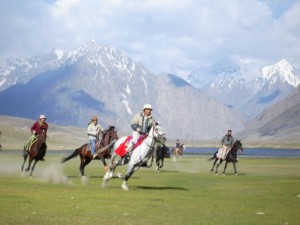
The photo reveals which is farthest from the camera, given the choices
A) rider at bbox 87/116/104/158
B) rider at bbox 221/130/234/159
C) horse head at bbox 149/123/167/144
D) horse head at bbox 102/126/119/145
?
rider at bbox 221/130/234/159

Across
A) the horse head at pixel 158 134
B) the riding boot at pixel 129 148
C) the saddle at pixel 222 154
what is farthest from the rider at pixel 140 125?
the saddle at pixel 222 154

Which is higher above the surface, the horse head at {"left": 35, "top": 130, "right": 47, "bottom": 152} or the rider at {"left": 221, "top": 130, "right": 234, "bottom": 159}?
the rider at {"left": 221, "top": 130, "right": 234, "bottom": 159}

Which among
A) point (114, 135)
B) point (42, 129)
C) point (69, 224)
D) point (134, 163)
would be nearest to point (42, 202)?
point (69, 224)

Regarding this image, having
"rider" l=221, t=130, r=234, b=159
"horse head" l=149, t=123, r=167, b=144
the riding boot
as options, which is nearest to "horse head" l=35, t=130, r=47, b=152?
the riding boot

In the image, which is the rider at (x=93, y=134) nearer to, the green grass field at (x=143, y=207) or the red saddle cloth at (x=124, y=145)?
the red saddle cloth at (x=124, y=145)

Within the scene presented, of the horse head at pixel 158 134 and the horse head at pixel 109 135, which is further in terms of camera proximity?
the horse head at pixel 109 135

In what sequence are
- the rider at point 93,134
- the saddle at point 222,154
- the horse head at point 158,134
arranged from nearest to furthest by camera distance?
the horse head at point 158,134
the rider at point 93,134
the saddle at point 222,154

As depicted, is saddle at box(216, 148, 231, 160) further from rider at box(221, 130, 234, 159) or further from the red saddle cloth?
the red saddle cloth

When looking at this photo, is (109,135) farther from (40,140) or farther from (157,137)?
(157,137)

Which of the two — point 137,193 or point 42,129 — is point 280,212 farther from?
point 42,129

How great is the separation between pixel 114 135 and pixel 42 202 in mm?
11939

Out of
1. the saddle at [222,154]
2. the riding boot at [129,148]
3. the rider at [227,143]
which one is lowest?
the riding boot at [129,148]

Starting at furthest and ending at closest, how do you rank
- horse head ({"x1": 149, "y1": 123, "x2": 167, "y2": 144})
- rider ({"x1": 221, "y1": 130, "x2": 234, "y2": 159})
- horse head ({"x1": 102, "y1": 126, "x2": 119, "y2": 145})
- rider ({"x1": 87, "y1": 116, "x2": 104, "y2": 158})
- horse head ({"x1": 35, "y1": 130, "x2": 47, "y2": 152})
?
rider ({"x1": 221, "y1": 130, "x2": 234, "y2": 159}) → horse head ({"x1": 35, "y1": 130, "x2": 47, "y2": 152}) → rider ({"x1": 87, "y1": 116, "x2": 104, "y2": 158}) → horse head ({"x1": 102, "y1": 126, "x2": 119, "y2": 145}) → horse head ({"x1": 149, "y1": 123, "x2": 167, "y2": 144})

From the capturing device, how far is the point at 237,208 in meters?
17.7
